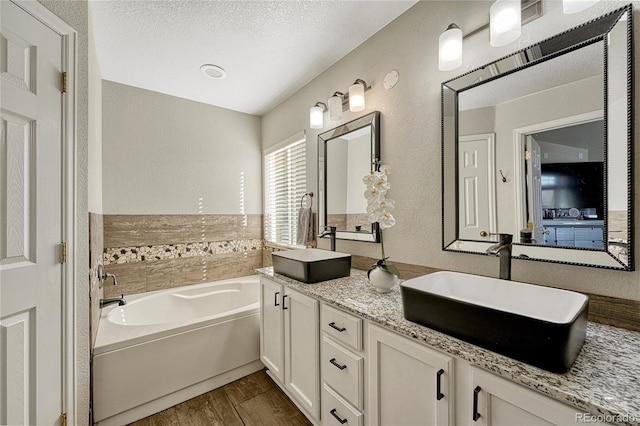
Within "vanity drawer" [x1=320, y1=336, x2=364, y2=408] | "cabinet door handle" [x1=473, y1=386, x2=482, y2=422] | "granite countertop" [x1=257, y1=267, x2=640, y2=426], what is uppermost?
"granite countertop" [x1=257, y1=267, x2=640, y2=426]

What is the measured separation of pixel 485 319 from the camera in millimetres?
840

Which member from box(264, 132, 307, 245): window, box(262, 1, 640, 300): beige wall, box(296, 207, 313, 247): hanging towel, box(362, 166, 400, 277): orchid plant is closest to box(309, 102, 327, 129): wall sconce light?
box(262, 1, 640, 300): beige wall

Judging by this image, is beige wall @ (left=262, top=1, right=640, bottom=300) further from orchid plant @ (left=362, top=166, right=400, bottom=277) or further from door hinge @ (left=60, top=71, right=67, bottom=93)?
door hinge @ (left=60, top=71, right=67, bottom=93)

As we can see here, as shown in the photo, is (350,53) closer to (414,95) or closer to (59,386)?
(414,95)

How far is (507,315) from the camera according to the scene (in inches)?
30.8

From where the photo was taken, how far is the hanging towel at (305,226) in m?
2.53

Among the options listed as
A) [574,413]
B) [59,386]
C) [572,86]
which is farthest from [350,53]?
[59,386]

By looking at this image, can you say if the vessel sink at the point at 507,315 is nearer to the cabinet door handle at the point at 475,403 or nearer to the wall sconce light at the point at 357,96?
the cabinet door handle at the point at 475,403

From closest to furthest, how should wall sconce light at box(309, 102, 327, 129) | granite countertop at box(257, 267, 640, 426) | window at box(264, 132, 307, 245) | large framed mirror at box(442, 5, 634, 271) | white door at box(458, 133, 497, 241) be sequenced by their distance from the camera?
1. granite countertop at box(257, 267, 640, 426)
2. large framed mirror at box(442, 5, 634, 271)
3. white door at box(458, 133, 497, 241)
4. wall sconce light at box(309, 102, 327, 129)
5. window at box(264, 132, 307, 245)

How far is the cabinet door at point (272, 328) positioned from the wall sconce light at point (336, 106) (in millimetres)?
1333

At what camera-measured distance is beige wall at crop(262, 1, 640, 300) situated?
1.11m

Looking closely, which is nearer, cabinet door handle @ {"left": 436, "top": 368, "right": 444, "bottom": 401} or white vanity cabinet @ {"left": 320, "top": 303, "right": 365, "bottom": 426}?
cabinet door handle @ {"left": 436, "top": 368, "right": 444, "bottom": 401}

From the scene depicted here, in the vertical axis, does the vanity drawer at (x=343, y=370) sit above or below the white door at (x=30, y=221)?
below

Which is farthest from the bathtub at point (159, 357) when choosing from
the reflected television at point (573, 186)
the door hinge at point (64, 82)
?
the reflected television at point (573, 186)
